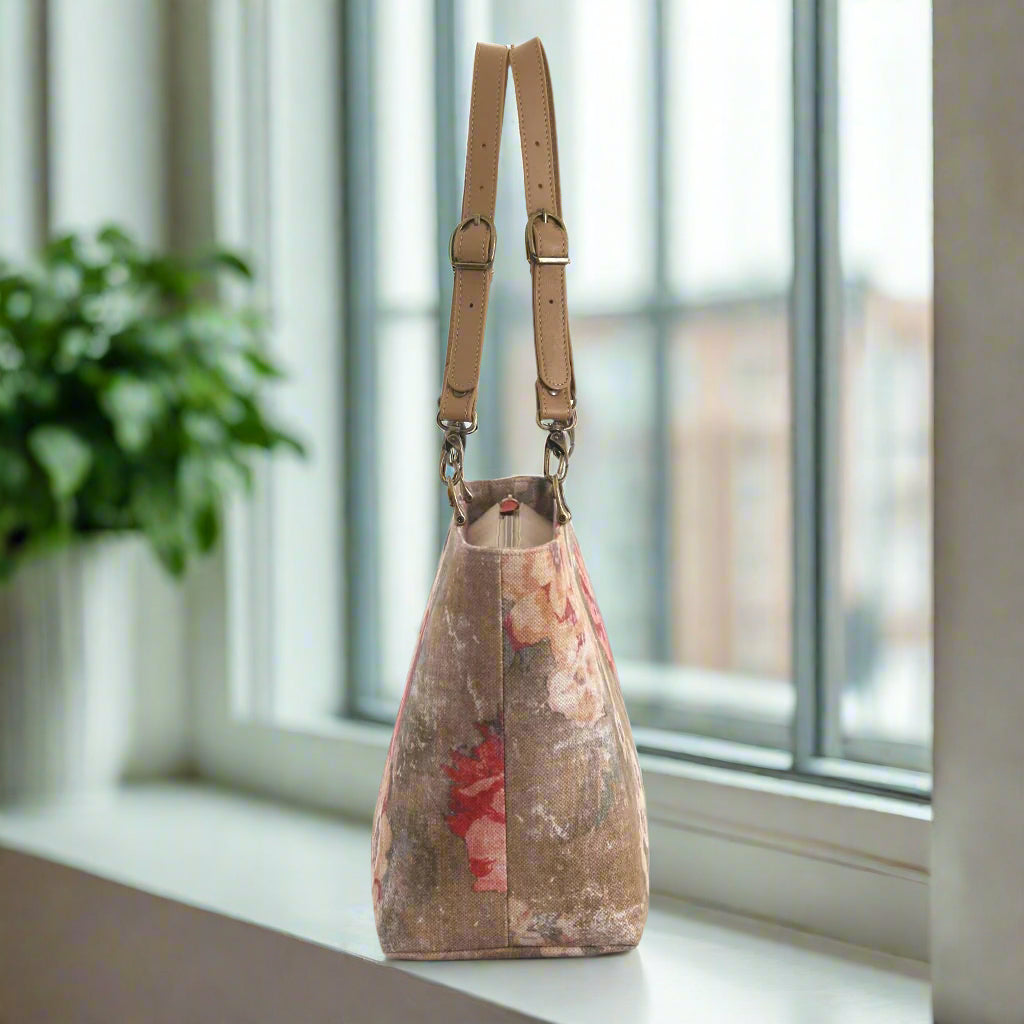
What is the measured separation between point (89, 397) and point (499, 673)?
1.85 ft

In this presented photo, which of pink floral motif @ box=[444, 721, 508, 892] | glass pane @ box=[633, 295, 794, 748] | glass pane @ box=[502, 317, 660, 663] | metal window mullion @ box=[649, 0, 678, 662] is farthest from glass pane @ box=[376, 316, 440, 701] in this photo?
glass pane @ box=[633, 295, 794, 748]

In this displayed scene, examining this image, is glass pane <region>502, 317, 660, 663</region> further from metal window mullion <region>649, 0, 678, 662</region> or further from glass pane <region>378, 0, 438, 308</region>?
glass pane <region>378, 0, 438, 308</region>

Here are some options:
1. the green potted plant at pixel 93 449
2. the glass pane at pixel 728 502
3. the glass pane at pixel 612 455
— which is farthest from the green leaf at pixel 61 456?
the glass pane at pixel 728 502

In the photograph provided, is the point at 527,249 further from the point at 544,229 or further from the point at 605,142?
the point at 605,142

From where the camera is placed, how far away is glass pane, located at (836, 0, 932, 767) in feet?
9.12

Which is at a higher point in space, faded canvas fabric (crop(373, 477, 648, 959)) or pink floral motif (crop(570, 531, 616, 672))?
pink floral motif (crop(570, 531, 616, 672))

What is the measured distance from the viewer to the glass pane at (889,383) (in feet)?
9.12

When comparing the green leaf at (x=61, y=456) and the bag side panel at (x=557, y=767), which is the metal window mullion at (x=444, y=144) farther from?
the bag side panel at (x=557, y=767)

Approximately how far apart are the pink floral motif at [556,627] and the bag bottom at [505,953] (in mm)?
136

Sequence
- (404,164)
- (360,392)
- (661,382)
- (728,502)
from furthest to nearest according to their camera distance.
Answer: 1. (728,502)
2. (661,382)
3. (404,164)
4. (360,392)

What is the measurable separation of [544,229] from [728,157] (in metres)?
2.82

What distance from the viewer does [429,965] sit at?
2.31 feet

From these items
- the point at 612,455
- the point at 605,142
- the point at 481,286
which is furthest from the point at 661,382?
the point at 481,286

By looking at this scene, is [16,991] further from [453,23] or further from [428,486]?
[453,23]
